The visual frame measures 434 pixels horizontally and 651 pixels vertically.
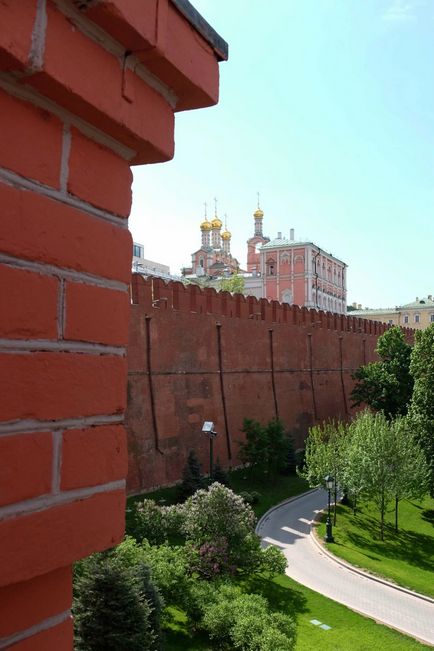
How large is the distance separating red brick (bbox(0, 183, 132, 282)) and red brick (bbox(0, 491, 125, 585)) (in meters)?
0.52

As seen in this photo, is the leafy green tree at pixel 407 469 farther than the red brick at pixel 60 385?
Yes

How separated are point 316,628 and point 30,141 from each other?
1200 cm

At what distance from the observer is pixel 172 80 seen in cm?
Answer: 159

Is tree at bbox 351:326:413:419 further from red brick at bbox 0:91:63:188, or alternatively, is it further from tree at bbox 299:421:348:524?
red brick at bbox 0:91:63:188

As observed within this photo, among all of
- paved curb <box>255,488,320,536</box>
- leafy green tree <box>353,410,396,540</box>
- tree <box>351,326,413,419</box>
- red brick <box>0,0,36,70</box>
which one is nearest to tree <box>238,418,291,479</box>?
paved curb <box>255,488,320,536</box>

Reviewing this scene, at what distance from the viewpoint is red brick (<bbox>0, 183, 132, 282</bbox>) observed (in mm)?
1191

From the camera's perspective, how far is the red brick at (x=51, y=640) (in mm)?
1215

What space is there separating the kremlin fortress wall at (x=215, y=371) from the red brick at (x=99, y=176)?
15701mm

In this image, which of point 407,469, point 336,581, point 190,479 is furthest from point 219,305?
point 336,581

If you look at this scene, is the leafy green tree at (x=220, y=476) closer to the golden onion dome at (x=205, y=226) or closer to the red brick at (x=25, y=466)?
the red brick at (x=25, y=466)

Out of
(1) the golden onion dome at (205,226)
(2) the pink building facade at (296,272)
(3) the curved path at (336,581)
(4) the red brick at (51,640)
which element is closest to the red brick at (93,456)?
(4) the red brick at (51,640)

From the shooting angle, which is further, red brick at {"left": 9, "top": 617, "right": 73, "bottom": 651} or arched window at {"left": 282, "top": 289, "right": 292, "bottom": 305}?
arched window at {"left": 282, "top": 289, "right": 292, "bottom": 305}

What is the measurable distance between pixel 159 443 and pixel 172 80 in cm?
1747

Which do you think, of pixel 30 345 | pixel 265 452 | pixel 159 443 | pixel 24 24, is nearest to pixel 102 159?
pixel 24 24
